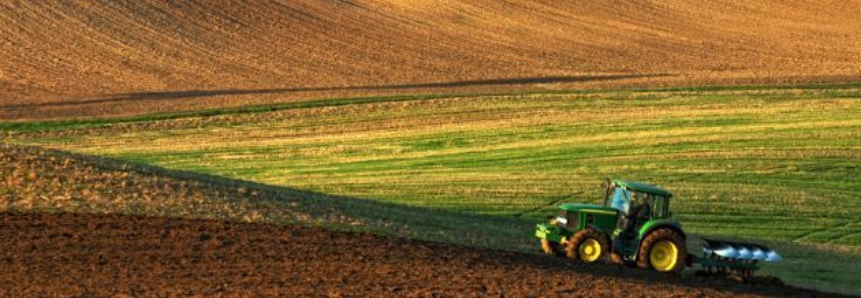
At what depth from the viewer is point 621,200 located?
21.7m

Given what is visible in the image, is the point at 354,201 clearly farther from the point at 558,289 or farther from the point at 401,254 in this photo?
the point at 558,289

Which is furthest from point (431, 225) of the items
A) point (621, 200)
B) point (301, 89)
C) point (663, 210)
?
point (301, 89)

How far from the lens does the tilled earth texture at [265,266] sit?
683 inches

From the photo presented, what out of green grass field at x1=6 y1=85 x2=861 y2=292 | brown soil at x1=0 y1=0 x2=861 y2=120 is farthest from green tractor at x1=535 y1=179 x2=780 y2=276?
brown soil at x1=0 y1=0 x2=861 y2=120

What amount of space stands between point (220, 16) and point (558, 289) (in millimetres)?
43800

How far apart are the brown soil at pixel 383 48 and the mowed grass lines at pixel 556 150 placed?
3704 millimetres

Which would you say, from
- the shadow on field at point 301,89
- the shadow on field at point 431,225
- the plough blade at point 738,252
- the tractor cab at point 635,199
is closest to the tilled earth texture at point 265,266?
the shadow on field at point 431,225

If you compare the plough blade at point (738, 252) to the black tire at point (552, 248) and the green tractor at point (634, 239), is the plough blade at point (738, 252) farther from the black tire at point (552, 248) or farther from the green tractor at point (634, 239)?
the black tire at point (552, 248)

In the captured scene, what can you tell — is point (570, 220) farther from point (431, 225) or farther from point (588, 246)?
point (431, 225)

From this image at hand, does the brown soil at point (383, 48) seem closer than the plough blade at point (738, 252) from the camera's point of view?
No

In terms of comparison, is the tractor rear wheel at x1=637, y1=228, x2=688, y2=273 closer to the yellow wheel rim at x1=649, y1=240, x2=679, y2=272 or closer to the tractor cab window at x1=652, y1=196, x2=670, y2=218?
the yellow wheel rim at x1=649, y1=240, x2=679, y2=272

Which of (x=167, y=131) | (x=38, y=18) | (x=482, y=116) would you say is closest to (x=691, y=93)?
(x=482, y=116)

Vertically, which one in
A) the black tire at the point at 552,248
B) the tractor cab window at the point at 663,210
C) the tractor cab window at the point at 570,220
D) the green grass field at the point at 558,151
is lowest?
the black tire at the point at 552,248

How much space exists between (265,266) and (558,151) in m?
20.3
